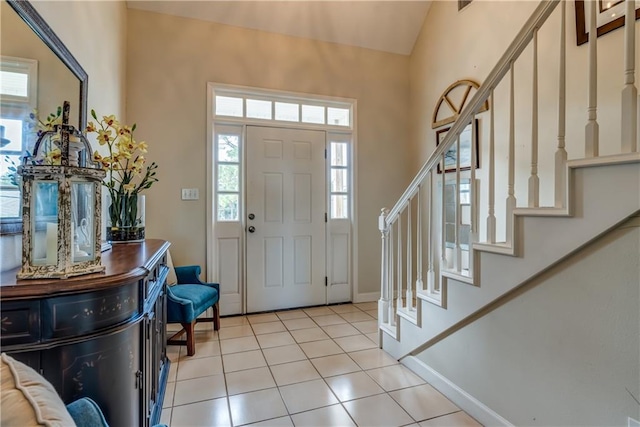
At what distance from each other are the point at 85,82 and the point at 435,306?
2538 millimetres

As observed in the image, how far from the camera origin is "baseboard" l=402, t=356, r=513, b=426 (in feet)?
5.32

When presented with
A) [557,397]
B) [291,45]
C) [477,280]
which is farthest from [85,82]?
[557,397]

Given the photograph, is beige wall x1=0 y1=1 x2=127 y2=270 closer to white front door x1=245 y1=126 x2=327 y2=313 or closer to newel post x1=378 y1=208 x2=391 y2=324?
white front door x1=245 y1=126 x2=327 y2=313

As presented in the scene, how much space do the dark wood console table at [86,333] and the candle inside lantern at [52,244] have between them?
0.29 feet

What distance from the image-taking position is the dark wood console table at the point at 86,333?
88cm

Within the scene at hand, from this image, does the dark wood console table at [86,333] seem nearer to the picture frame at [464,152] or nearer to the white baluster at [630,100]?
the white baluster at [630,100]

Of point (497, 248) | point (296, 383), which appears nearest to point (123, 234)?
point (296, 383)

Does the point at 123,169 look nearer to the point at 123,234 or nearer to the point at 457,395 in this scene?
the point at 123,234

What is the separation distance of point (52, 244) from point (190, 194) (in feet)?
7.32

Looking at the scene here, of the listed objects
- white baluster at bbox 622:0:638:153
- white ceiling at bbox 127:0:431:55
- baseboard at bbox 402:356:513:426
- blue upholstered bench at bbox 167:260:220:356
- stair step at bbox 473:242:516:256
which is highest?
white ceiling at bbox 127:0:431:55

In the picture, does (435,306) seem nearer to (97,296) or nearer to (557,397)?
(557,397)

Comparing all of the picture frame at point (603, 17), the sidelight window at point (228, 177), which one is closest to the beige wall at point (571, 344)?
the picture frame at point (603, 17)

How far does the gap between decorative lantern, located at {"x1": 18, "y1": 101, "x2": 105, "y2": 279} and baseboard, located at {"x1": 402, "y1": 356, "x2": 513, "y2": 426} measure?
1.89m

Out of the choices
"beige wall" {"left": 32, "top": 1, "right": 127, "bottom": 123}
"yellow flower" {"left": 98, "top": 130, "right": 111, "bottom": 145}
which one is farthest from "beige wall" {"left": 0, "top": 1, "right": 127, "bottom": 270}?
"yellow flower" {"left": 98, "top": 130, "right": 111, "bottom": 145}
